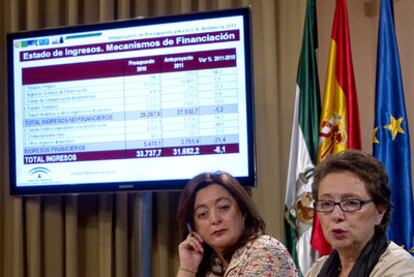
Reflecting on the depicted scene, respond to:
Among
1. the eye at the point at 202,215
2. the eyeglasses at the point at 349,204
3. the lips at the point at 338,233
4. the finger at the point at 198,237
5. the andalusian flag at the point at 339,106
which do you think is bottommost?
the finger at the point at 198,237

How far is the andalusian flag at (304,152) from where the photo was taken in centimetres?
321

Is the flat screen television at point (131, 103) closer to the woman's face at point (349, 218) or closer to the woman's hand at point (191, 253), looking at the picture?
the woman's hand at point (191, 253)

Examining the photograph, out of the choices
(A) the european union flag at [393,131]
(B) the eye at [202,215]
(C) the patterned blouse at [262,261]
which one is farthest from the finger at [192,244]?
(A) the european union flag at [393,131]

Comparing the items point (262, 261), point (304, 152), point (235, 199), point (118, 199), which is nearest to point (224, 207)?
point (235, 199)

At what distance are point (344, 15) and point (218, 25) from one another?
2.05ft

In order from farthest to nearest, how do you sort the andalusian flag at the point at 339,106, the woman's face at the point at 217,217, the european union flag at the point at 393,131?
the andalusian flag at the point at 339,106
the european union flag at the point at 393,131
the woman's face at the point at 217,217

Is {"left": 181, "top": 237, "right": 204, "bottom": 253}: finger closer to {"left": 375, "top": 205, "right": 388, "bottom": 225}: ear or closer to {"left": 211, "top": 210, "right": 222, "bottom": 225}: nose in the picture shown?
{"left": 211, "top": 210, "right": 222, "bottom": 225}: nose

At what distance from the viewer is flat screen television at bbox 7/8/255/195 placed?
3336 mm

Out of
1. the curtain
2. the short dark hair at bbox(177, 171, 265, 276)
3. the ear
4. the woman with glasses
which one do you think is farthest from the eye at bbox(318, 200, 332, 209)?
the curtain

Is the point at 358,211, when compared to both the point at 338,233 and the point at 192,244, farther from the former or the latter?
the point at 192,244

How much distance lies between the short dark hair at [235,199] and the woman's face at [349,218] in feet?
2.01

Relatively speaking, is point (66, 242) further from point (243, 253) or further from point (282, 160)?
point (243, 253)

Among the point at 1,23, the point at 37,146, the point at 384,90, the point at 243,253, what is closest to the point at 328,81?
the point at 384,90

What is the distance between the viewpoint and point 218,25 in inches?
133
